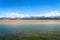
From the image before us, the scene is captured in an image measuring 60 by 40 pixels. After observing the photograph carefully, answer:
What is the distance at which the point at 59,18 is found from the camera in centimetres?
4544

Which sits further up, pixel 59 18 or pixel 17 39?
pixel 59 18

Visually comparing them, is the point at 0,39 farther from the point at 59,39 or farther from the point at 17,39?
the point at 59,39

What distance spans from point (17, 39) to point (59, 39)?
3856 mm

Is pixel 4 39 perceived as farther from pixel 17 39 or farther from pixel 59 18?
pixel 59 18

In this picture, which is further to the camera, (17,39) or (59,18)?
(59,18)

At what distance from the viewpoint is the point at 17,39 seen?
31.7 ft

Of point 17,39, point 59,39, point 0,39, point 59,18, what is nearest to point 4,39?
point 0,39

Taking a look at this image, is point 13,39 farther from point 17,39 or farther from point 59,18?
point 59,18

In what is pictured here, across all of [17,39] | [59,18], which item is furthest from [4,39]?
[59,18]

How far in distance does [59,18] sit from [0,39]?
39170 millimetres

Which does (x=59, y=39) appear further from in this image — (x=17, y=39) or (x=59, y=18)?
(x=59, y=18)

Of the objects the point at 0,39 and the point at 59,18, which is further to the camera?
the point at 59,18

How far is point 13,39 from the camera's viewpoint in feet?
31.7

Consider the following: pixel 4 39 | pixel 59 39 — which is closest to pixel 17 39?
pixel 4 39
